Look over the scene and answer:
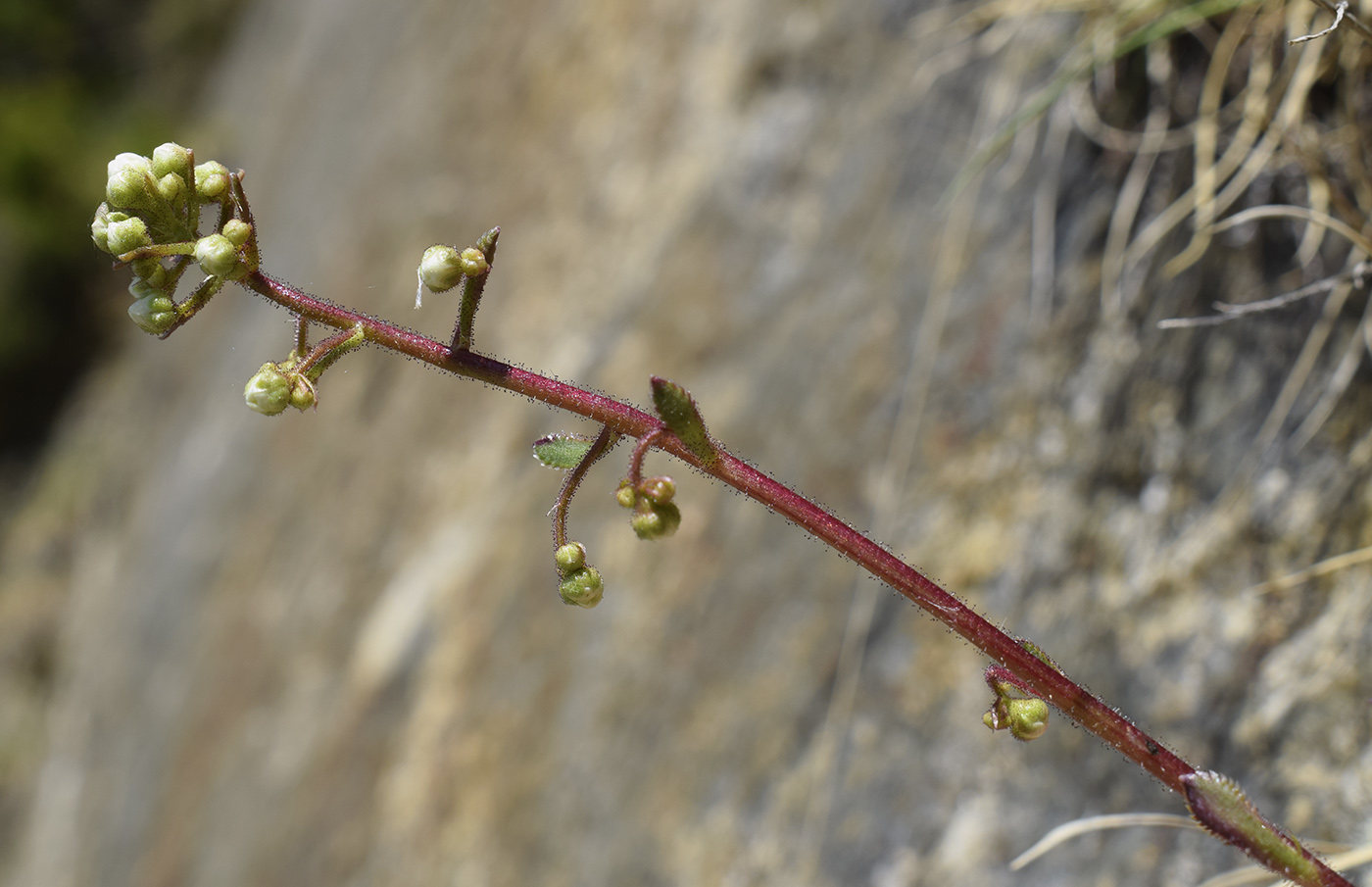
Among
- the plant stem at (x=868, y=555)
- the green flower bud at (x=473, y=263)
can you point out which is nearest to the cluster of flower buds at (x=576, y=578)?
the plant stem at (x=868, y=555)

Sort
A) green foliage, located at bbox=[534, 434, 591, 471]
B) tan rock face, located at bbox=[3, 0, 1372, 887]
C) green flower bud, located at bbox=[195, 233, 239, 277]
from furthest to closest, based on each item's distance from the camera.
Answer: tan rock face, located at bbox=[3, 0, 1372, 887]
green foliage, located at bbox=[534, 434, 591, 471]
green flower bud, located at bbox=[195, 233, 239, 277]

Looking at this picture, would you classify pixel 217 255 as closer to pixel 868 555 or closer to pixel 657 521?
pixel 657 521

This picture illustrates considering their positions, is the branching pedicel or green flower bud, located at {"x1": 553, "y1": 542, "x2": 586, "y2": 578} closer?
the branching pedicel

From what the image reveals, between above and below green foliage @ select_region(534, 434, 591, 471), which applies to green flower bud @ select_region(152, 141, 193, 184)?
below

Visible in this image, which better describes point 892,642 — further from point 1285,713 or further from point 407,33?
point 407,33

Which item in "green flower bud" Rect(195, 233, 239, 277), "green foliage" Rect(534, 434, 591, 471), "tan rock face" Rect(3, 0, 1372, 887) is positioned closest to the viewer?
"green flower bud" Rect(195, 233, 239, 277)

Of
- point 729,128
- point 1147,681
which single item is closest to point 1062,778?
point 1147,681

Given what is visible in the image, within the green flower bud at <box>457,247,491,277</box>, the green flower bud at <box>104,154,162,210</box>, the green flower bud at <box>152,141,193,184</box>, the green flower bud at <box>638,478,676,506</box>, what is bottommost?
the green flower bud at <box>104,154,162,210</box>

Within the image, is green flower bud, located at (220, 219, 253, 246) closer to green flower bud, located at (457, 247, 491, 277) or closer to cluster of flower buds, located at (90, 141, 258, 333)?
cluster of flower buds, located at (90, 141, 258, 333)

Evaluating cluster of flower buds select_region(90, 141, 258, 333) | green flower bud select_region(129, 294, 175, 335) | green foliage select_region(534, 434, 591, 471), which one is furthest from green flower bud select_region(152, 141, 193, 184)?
green foliage select_region(534, 434, 591, 471)
